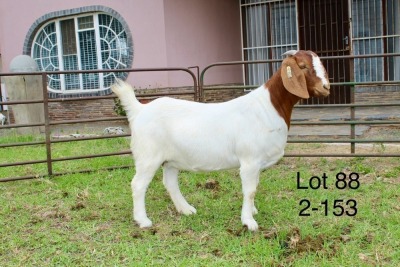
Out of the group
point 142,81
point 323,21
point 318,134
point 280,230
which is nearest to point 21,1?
point 142,81

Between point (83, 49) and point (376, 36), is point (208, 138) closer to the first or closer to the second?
point (376, 36)

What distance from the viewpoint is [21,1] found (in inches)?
521

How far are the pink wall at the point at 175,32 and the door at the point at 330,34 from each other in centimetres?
201

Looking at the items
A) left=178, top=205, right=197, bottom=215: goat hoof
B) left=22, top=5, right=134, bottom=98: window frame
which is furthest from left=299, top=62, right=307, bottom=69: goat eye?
left=22, top=5, right=134, bottom=98: window frame

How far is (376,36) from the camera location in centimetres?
1053

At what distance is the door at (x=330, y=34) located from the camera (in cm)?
1084

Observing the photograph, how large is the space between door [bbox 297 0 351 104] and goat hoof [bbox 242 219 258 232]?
7284mm

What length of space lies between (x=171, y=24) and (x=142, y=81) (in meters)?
1.46

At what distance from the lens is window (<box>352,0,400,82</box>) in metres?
10.4

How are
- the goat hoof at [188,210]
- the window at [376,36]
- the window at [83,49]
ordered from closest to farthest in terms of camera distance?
the goat hoof at [188,210] < the window at [376,36] < the window at [83,49]

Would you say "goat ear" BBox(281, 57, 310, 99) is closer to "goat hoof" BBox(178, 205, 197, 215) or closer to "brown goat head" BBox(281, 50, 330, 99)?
"brown goat head" BBox(281, 50, 330, 99)

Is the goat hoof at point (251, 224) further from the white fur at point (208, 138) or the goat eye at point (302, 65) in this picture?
the goat eye at point (302, 65)

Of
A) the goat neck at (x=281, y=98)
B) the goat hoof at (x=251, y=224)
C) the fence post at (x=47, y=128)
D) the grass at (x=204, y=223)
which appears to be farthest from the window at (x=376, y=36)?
the goat hoof at (x=251, y=224)

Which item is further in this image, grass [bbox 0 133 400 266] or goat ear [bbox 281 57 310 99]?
goat ear [bbox 281 57 310 99]
